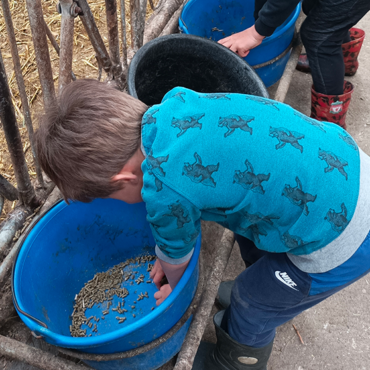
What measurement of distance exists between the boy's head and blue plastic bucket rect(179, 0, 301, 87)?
1026 mm

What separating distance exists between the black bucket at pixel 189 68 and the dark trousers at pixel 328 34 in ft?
1.73

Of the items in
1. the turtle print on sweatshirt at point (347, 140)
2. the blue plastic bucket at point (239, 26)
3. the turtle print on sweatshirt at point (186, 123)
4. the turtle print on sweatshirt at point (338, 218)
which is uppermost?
the turtle print on sweatshirt at point (186, 123)

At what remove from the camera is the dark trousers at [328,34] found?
1.59 m

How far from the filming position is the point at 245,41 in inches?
65.5

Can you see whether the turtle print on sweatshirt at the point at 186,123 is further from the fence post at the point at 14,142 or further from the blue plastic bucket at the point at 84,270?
the fence post at the point at 14,142

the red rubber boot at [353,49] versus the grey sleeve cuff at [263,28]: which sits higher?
the grey sleeve cuff at [263,28]

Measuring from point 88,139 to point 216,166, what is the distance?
258 millimetres

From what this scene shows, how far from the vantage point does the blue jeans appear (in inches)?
37.7

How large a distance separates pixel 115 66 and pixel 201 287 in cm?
106

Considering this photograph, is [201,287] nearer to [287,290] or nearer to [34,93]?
[287,290]

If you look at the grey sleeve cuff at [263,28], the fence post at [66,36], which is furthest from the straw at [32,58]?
the grey sleeve cuff at [263,28]

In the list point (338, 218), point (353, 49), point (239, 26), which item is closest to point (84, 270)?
point (338, 218)

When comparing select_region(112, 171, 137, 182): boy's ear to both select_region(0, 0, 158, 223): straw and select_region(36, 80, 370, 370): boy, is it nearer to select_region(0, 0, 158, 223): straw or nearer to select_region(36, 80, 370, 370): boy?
select_region(36, 80, 370, 370): boy

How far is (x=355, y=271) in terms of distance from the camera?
37.8 inches
